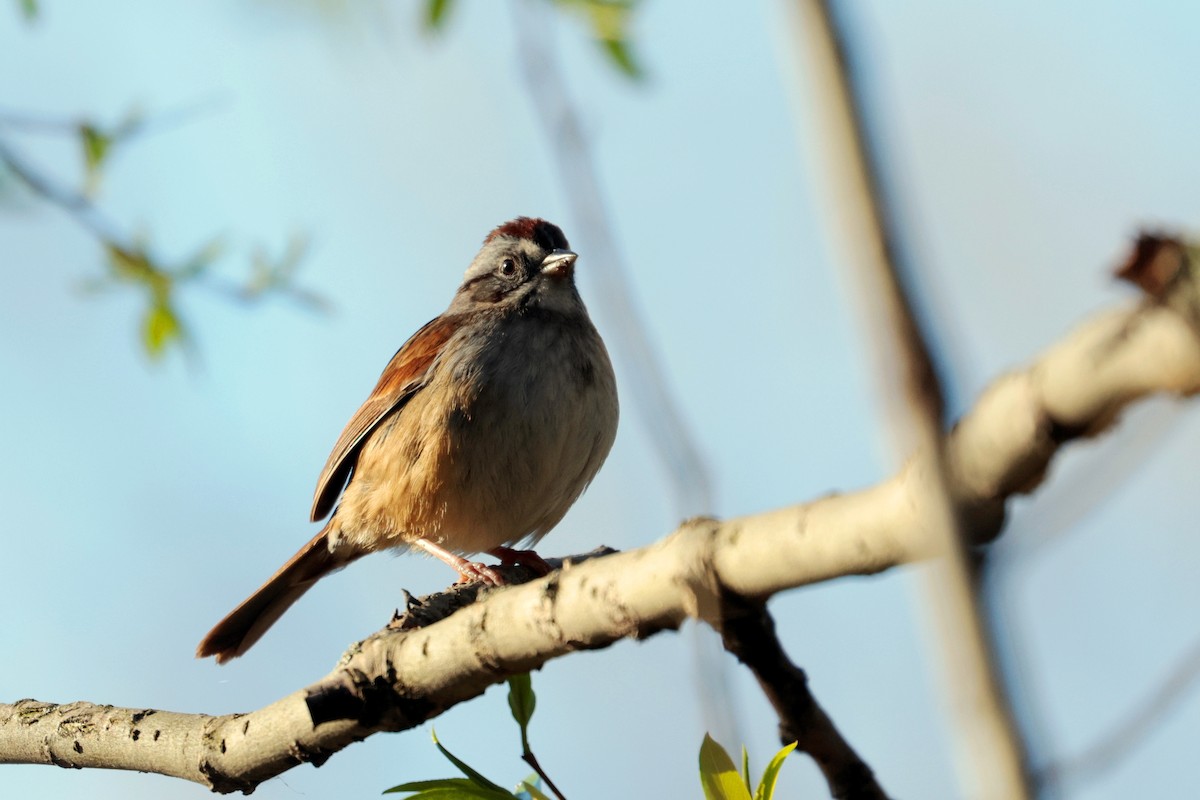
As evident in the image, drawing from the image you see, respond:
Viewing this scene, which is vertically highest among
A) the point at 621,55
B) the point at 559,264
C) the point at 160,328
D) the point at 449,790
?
the point at 559,264

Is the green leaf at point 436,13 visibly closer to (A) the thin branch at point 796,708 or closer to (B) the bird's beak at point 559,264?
(A) the thin branch at point 796,708

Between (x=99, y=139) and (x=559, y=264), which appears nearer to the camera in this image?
(x=99, y=139)

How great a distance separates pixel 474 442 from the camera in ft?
17.8

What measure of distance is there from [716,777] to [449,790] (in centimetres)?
76

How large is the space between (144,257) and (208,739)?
217cm

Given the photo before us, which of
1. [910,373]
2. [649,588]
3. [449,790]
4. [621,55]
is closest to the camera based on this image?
[910,373]

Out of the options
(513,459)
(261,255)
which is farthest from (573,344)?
(261,255)

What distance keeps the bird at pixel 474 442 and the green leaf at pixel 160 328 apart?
48.5 inches

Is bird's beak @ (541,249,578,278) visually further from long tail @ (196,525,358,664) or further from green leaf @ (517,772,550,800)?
green leaf @ (517,772,550,800)

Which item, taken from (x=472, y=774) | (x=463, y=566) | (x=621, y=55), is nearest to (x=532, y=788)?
(x=472, y=774)

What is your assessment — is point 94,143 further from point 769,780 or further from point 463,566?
point 769,780

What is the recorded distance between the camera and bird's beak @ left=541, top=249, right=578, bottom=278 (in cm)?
626

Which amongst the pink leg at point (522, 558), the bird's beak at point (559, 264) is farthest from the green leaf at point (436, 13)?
the bird's beak at point (559, 264)

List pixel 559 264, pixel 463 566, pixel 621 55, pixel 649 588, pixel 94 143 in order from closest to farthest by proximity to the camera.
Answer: pixel 649 588, pixel 621 55, pixel 94 143, pixel 463 566, pixel 559 264
